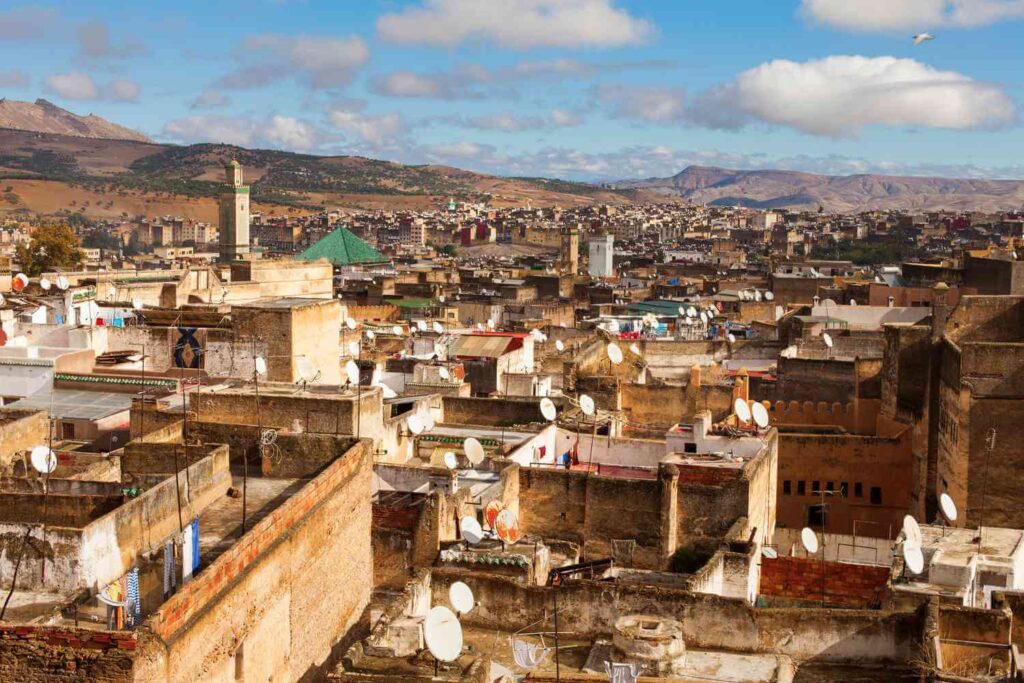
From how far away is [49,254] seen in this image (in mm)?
50875

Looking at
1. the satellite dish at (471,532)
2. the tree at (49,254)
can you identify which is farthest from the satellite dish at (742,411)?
the tree at (49,254)

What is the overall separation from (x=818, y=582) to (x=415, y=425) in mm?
6985

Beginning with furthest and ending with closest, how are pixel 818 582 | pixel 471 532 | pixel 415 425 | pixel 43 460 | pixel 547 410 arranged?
1. pixel 547 410
2. pixel 415 425
3. pixel 818 582
4. pixel 471 532
5. pixel 43 460

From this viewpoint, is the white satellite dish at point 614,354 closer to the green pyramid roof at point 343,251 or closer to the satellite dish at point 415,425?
the satellite dish at point 415,425

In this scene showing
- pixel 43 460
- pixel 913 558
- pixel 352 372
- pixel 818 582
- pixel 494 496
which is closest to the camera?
pixel 913 558

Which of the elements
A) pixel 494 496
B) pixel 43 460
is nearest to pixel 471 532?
pixel 494 496

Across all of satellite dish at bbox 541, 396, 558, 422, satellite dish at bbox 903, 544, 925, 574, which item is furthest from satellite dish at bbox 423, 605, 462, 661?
satellite dish at bbox 541, 396, 558, 422

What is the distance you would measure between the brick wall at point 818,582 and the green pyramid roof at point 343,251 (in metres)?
65.6

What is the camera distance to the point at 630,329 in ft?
135

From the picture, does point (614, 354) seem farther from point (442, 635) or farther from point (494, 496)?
point (442, 635)

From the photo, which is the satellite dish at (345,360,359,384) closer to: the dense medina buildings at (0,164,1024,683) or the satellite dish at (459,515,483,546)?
the dense medina buildings at (0,164,1024,683)

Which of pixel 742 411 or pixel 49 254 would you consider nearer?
pixel 742 411

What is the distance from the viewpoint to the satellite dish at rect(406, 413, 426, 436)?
64.3 ft

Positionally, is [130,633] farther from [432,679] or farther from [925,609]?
[925,609]
